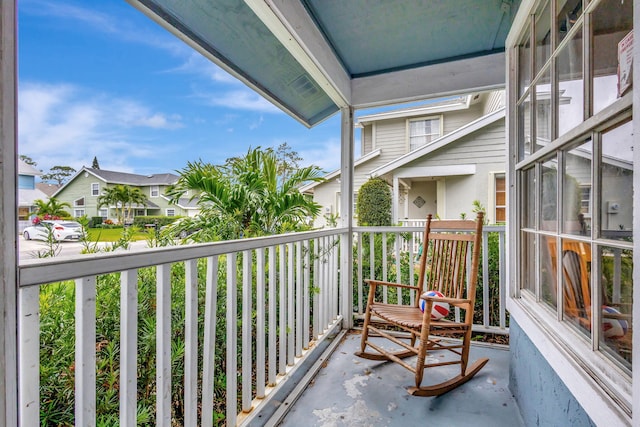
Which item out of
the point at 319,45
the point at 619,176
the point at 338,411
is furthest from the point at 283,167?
the point at 619,176

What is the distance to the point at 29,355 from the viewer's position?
79 cm

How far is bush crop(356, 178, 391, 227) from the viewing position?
6383 mm

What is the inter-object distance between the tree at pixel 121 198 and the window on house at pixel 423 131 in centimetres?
711

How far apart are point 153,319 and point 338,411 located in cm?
122

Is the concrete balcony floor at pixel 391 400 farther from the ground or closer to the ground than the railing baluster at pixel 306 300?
closer to the ground

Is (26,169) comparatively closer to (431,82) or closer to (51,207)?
(51,207)

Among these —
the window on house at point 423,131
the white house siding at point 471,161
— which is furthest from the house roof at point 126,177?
the window on house at point 423,131

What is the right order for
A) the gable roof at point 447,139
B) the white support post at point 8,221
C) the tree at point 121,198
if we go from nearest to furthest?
the white support post at point 8,221 → the tree at point 121,198 → the gable roof at point 447,139

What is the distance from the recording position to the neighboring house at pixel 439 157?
6055 millimetres

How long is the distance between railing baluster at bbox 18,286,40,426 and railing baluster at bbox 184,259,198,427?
1.67 feet

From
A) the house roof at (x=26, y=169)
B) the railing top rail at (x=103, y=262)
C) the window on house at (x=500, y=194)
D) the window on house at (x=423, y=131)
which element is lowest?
the railing top rail at (x=103, y=262)

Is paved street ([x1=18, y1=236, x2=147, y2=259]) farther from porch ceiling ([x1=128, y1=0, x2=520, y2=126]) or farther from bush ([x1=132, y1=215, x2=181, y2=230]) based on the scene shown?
porch ceiling ([x1=128, y1=0, x2=520, y2=126])

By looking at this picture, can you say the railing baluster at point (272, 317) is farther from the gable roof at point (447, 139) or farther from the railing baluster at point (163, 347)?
the gable roof at point (447, 139)

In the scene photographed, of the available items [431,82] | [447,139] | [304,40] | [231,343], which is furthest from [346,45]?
[447,139]
